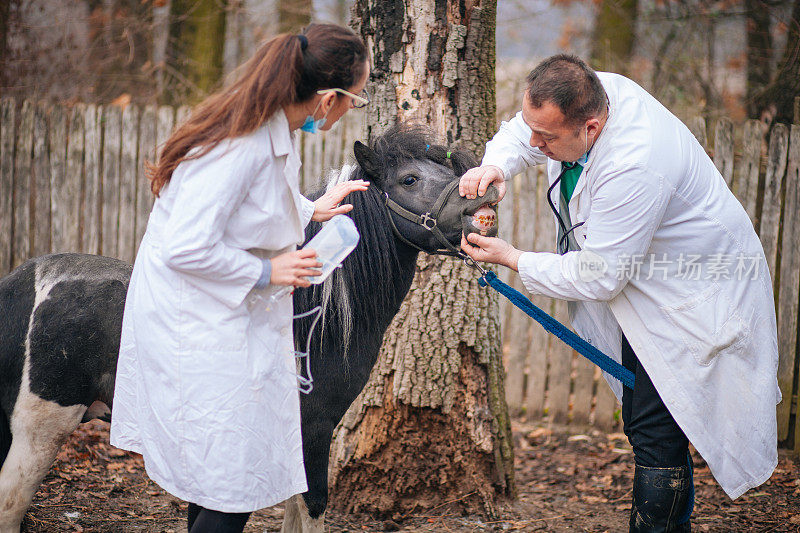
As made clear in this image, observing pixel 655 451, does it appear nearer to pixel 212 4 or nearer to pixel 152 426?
pixel 152 426

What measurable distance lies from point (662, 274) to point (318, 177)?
3.50 metres

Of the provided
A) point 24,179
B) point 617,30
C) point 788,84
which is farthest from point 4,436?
point 617,30

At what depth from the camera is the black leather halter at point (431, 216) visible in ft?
9.96

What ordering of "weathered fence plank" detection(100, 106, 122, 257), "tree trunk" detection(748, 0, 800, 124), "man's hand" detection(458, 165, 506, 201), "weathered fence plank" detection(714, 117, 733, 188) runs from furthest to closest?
"weathered fence plank" detection(100, 106, 122, 257) → "tree trunk" detection(748, 0, 800, 124) → "weathered fence plank" detection(714, 117, 733, 188) → "man's hand" detection(458, 165, 506, 201)

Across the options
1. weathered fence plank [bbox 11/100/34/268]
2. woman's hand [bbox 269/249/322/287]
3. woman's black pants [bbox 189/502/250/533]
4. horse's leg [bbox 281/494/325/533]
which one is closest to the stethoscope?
woman's hand [bbox 269/249/322/287]

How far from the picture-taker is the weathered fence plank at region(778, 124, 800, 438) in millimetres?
5078

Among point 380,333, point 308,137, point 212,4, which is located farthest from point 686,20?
point 380,333

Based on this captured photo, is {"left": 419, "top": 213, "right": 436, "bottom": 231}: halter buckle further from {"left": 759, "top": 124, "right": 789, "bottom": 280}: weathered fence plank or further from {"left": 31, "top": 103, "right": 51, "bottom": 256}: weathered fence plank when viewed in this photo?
{"left": 31, "top": 103, "right": 51, "bottom": 256}: weathered fence plank

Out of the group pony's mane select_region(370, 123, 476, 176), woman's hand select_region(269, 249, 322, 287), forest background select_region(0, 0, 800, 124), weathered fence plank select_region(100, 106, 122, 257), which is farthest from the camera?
forest background select_region(0, 0, 800, 124)

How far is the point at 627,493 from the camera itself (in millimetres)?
4562

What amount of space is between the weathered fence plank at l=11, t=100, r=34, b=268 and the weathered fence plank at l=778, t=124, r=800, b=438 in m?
6.79

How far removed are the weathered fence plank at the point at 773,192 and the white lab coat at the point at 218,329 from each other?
426 centimetres

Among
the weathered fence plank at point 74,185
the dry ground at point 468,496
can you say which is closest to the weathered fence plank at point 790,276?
the dry ground at point 468,496

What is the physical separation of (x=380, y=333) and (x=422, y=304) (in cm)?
94
